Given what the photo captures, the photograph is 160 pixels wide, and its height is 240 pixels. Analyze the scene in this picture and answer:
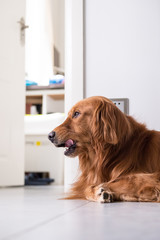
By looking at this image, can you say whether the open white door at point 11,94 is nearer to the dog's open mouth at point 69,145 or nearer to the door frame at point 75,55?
the door frame at point 75,55

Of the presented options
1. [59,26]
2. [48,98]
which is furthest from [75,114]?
[59,26]

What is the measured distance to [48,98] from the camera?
4.62m

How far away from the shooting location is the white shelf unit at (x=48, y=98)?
451 cm

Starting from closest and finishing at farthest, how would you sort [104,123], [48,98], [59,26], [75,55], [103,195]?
[103,195]
[104,123]
[75,55]
[48,98]
[59,26]

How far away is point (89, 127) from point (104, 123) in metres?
0.09

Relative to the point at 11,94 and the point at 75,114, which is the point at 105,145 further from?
the point at 11,94

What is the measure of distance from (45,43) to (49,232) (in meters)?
4.68

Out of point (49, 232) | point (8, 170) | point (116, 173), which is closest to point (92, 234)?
point (49, 232)

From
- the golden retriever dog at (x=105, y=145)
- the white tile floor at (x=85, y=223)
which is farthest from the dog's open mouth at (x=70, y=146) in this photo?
the white tile floor at (x=85, y=223)

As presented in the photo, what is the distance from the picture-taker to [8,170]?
300 centimetres

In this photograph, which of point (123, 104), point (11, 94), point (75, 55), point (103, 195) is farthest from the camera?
point (11, 94)

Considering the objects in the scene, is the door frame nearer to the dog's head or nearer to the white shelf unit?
the dog's head

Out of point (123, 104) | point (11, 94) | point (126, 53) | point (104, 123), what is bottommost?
point (104, 123)

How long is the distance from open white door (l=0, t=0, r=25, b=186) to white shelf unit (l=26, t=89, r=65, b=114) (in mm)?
1242
